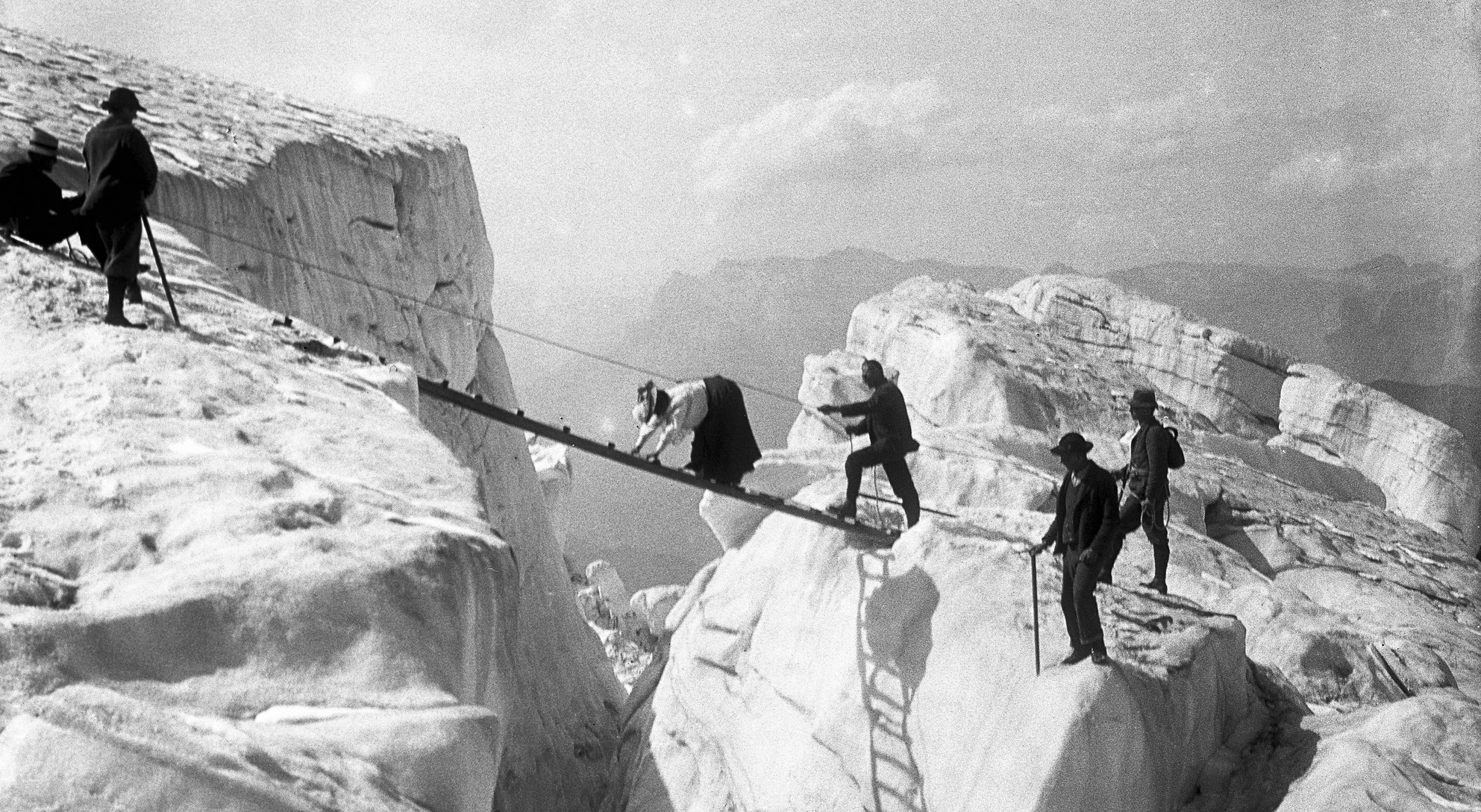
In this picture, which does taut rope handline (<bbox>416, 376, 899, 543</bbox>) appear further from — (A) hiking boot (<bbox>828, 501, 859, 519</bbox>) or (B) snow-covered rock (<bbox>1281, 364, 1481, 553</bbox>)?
(B) snow-covered rock (<bbox>1281, 364, 1481, 553</bbox>)

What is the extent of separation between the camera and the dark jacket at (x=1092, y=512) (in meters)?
8.95

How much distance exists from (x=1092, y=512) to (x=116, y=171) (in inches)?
289

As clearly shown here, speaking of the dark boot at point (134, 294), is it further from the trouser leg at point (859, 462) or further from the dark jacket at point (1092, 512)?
the dark jacket at point (1092, 512)

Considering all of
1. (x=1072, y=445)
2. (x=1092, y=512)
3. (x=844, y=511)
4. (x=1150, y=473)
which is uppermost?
(x=1072, y=445)

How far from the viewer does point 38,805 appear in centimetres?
394

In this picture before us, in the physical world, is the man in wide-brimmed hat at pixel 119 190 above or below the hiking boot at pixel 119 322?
above

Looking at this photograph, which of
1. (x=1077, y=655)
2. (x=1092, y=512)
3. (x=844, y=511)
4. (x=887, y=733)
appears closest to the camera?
(x=1092, y=512)

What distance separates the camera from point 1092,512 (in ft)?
29.8

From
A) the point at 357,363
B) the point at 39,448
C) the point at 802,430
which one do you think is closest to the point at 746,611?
the point at 357,363

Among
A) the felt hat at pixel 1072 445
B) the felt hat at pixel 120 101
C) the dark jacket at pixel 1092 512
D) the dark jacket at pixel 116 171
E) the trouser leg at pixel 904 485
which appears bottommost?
the trouser leg at pixel 904 485

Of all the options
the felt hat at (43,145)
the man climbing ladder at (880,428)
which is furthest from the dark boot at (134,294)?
the man climbing ladder at (880,428)

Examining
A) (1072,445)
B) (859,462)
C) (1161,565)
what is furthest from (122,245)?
(1161,565)

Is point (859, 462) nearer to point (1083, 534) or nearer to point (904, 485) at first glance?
point (904, 485)

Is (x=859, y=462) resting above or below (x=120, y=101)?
below
